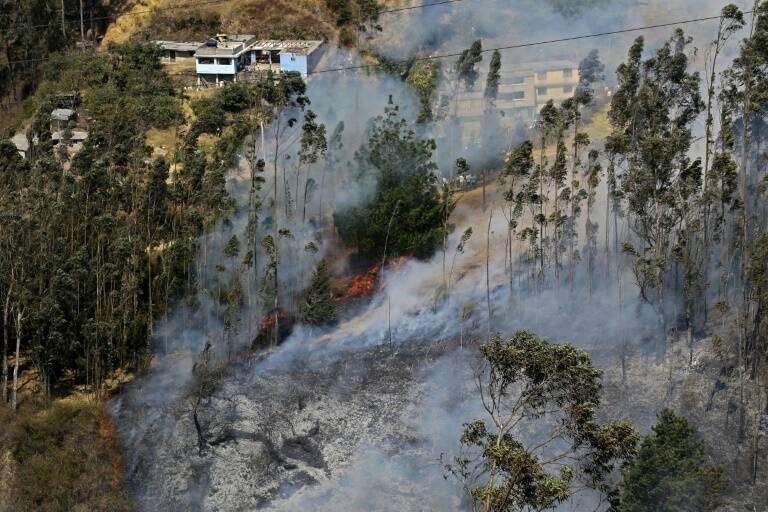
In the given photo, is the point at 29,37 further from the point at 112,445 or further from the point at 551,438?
the point at 551,438

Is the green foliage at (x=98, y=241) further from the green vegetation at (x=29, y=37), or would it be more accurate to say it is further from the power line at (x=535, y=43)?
the green vegetation at (x=29, y=37)

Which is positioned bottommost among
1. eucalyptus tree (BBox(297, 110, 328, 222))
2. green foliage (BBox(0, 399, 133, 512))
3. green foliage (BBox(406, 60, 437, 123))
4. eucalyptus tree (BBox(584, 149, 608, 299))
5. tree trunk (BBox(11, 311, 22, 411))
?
green foliage (BBox(0, 399, 133, 512))

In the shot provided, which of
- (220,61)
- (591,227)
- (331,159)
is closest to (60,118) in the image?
(220,61)

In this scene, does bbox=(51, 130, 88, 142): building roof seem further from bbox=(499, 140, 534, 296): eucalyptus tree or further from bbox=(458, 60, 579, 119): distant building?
bbox=(499, 140, 534, 296): eucalyptus tree

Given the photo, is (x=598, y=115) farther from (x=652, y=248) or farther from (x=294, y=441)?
(x=294, y=441)

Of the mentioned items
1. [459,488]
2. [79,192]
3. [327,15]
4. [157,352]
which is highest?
[327,15]

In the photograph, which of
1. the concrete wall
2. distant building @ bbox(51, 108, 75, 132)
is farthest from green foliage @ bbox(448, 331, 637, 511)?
distant building @ bbox(51, 108, 75, 132)

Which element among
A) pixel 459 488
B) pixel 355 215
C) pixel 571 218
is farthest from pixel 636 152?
pixel 459 488
